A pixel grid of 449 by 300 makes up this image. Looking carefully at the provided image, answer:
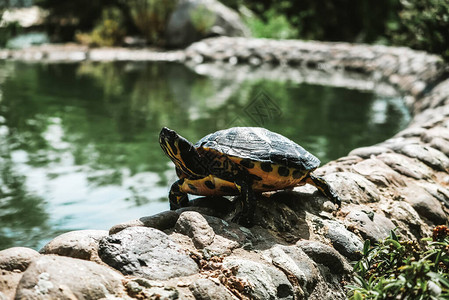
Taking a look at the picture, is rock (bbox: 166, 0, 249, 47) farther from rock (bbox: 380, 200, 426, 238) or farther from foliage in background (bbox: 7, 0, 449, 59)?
rock (bbox: 380, 200, 426, 238)

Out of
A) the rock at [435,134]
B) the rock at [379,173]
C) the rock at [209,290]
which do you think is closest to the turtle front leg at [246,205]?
the rock at [209,290]

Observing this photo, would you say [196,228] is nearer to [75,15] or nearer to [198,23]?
[198,23]

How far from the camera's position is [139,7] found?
1573 centimetres

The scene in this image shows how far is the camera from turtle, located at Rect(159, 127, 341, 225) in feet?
7.66

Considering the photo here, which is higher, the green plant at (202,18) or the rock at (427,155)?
the green plant at (202,18)

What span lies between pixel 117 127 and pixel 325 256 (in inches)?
168

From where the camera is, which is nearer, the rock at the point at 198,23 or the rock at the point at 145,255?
the rock at the point at 145,255

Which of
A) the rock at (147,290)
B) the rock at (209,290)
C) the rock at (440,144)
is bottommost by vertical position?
the rock at (440,144)

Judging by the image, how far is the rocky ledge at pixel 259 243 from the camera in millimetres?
1762

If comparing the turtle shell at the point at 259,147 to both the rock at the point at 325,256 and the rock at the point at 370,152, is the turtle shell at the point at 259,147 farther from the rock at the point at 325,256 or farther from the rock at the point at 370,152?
the rock at the point at 370,152

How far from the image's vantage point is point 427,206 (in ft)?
9.64

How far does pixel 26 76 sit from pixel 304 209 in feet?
27.4

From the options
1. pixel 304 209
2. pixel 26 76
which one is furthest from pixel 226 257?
pixel 26 76

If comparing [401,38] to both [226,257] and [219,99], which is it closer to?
[219,99]
